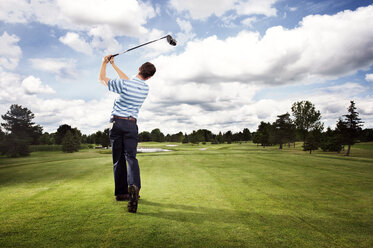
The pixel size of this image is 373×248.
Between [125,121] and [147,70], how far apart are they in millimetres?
1213

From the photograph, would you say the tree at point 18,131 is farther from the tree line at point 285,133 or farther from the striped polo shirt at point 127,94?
the striped polo shirt at point 127,94

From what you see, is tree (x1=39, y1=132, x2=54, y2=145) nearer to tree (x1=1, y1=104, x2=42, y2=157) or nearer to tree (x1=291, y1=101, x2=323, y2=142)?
tree (x1=1, y1=104, x2=42, y2=157)

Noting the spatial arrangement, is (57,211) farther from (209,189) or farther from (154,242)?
(209,189)

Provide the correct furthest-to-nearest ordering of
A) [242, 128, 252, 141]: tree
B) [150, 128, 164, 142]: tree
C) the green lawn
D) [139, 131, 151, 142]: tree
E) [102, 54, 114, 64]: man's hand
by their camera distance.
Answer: [150, 128, 164, 142]: tree → [139, 131, 151, 142]: tree → [242, 128, 252, 141]: tree → [102, 54, 114, 64]: man's hand → the green lawn

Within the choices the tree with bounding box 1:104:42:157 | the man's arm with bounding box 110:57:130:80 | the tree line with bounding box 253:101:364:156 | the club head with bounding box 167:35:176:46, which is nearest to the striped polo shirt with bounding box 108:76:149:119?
the man's arm with bounding box 110:57:130:80

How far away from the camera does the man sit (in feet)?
14.1

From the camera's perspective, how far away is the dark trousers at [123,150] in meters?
4.29

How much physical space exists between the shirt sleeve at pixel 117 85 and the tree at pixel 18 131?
62.6 m

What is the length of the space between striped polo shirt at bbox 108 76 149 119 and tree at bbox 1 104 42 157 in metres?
62.6

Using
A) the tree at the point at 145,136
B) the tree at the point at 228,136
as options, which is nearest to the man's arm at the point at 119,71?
the tree at the point at 228,136

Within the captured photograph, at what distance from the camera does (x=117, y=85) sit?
14.1 ft

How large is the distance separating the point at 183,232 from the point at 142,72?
3.26 m

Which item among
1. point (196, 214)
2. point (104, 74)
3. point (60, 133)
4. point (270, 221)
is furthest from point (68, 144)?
point (270, 221)

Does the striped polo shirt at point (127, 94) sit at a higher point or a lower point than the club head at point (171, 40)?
lower
